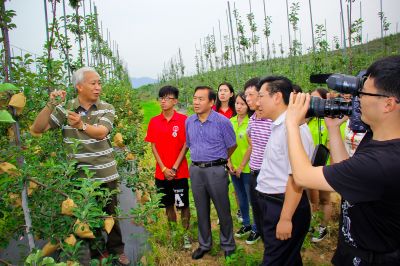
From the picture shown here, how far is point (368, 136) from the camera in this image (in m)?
1.51

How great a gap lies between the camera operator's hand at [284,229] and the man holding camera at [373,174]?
0.46m

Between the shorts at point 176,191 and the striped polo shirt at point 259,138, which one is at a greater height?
the striped polo shirt at point 259,138

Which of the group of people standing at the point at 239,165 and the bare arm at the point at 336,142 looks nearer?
the bare arm at the point at 336,142

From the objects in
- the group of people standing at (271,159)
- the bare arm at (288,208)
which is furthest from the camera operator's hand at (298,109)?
the bare arm at (288,208)

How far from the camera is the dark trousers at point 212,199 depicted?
301cm

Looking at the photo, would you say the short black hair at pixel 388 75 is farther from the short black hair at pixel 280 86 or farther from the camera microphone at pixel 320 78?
the short black hair at pixel 280 86

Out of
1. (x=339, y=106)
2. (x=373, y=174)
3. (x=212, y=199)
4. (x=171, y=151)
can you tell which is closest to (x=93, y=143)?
(x=171, y=151)

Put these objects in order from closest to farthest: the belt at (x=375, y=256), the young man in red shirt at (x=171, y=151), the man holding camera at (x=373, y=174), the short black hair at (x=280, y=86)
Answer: the man holding camera at (x=373, y=174) → the belt at (x=375, y=256) → the short black hair at (x=280, y=86) → the young man in red shirt at (x=171, y=151)

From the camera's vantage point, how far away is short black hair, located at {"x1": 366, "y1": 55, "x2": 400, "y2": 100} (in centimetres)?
122

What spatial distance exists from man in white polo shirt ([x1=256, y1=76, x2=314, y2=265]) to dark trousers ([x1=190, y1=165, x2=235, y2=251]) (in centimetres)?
80

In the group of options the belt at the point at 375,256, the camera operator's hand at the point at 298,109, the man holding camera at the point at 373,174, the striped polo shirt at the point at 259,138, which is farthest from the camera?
the striped polo shirt at the point at 259,138

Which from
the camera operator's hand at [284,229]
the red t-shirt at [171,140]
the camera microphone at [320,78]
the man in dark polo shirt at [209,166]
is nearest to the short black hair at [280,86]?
the camera microphone at [320,78]

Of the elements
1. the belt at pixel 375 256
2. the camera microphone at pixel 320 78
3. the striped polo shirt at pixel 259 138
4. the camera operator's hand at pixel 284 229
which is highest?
the camera microphone at pixel 320 78

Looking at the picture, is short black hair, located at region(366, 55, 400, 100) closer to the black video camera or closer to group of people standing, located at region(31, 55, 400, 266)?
group of people standing, located at region(31, 55, 400, 266)
